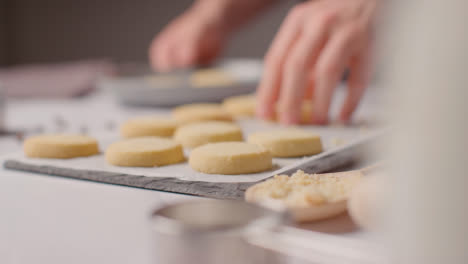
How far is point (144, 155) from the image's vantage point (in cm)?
84

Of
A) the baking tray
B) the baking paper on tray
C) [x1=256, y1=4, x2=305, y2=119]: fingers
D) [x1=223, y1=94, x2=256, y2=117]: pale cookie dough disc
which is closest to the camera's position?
the baking paper on tray

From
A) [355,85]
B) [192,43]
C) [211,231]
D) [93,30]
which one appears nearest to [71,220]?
[211,231]

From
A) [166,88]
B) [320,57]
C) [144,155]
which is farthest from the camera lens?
[166,88]

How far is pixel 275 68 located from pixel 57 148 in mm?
541

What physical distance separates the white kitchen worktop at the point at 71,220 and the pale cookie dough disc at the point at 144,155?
63mm

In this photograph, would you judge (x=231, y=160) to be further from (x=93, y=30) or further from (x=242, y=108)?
(x=93, y=30)

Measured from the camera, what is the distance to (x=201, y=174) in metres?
0.78

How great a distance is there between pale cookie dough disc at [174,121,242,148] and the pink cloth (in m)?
1.22

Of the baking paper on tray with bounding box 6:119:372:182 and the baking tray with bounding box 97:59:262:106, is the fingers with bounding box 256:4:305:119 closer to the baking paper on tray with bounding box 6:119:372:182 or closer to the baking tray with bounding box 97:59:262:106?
the baking paper on tray with bounding box 6:119:372:182

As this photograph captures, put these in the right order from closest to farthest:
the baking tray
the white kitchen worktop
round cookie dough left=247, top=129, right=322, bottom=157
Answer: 1. the white kitchen worktop
2. round cookie dough left=247, top=129, right=322, bottom=157
3. the baking tray

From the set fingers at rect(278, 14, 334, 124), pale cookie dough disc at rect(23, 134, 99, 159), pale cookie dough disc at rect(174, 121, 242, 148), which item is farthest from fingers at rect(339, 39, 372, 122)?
pale cookie dough disc at rect(23, 134, 99, 159)

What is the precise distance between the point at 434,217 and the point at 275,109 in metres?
0.98

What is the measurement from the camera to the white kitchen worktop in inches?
25.5

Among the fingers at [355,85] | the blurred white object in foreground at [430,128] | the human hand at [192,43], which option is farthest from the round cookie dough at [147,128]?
the human hand at [192,43]
